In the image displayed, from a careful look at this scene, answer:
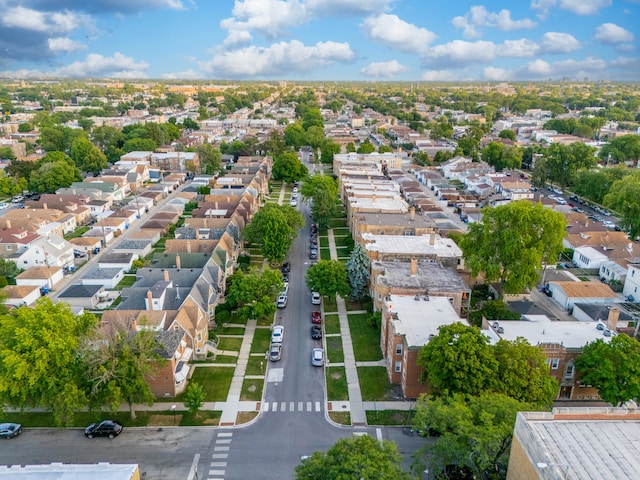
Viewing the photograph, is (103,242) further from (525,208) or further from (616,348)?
(616,348)


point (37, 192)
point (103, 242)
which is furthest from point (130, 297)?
point (37, 192)

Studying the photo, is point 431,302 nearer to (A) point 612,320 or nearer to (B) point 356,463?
(A) point 612,320

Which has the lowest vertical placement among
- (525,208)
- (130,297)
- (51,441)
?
(51,441)

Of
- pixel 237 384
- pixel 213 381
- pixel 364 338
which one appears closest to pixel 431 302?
pixel 364 338

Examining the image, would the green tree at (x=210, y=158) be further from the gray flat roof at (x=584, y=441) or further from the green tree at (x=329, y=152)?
the gray flat roof at (x=584, y=441)

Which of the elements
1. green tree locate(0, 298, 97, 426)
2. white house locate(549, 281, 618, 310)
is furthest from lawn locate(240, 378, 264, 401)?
white house locate(549, 281, 618, 310)

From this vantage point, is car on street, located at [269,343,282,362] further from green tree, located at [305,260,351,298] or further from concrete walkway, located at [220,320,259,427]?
green tree, located at [305,260,351,298]
